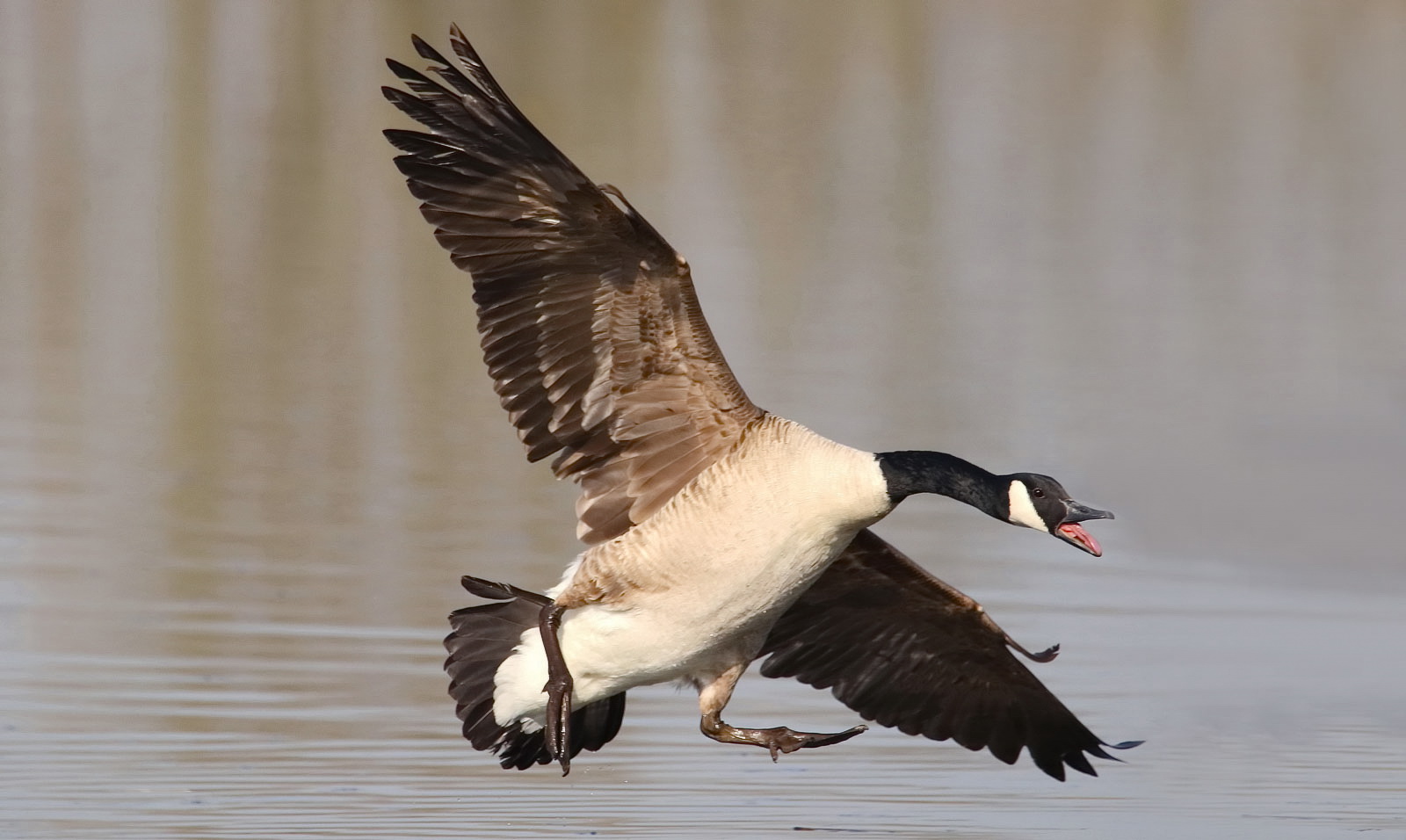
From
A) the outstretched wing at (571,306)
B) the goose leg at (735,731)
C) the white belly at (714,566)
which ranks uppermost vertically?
the outstretched wing at (571,306)

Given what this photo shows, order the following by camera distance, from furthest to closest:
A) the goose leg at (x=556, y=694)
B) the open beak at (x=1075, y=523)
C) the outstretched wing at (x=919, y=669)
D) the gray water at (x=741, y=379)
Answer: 1. the gray water at (x=741, y=379)
2. the outstretched wing at (x=919, y=669)
3. the goose leg at (x=556, y=694)
4. the open beak at (x=1075, y=523)

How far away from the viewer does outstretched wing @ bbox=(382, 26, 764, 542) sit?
7.04m

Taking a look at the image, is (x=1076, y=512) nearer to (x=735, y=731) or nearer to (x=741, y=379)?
(x=735, y=731)

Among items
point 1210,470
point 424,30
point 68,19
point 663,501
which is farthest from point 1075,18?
point 663,501

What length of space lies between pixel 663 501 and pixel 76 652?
3.14 metres

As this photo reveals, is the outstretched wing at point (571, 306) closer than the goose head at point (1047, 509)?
Yes

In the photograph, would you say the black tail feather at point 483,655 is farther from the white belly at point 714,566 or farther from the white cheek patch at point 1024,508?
the white cheek patch at point 1024,508

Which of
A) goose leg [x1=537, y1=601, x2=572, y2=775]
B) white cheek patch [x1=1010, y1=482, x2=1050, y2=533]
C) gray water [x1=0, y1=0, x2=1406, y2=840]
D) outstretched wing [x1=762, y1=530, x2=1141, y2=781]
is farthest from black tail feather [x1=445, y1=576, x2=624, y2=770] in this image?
white cheek patch [x1=1010, y1=482, x2=1050, y2=533]

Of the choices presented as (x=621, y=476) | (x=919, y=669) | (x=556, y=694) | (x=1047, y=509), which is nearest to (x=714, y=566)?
(x=621, y=476)

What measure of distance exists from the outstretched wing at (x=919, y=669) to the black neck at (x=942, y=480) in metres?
0.95

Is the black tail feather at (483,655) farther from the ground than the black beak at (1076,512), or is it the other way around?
the black beak at (1076,512)

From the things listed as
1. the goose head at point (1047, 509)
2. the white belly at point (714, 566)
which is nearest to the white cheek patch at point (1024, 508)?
the goose head at point (1047, 509)

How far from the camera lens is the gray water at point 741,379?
28.8ft

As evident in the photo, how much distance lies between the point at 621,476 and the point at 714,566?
591 millimetres
